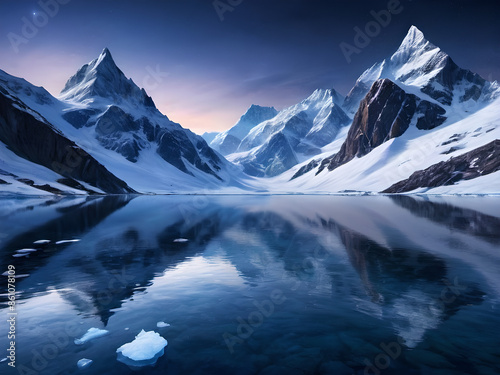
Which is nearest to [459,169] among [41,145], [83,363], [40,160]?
[83,363]

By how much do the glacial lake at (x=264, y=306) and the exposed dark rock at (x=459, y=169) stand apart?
4243 inches

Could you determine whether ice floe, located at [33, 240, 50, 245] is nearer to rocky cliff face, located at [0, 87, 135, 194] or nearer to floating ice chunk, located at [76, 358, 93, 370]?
floating ice chunk, located at [76, 358, 93, 370]

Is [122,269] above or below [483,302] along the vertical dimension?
below

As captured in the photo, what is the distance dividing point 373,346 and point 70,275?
46.3 feet

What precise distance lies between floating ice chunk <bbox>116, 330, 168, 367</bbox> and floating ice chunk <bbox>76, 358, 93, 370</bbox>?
70 cm

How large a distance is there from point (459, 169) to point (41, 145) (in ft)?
523

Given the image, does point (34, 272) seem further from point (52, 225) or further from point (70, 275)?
point (52, 225)

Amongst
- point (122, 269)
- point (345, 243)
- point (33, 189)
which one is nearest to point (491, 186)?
point (345, 243)

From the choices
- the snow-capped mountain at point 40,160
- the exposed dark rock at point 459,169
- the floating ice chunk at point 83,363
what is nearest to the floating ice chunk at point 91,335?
the floating ice chunk at point 83,363

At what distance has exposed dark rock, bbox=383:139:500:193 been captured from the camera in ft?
358

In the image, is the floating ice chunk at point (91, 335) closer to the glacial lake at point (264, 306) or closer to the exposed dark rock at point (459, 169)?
the glacial lake at point (264, 306)

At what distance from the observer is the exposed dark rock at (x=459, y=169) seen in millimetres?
109000

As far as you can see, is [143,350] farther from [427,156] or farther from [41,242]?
[427,156]

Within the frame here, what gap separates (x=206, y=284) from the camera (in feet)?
47.0
